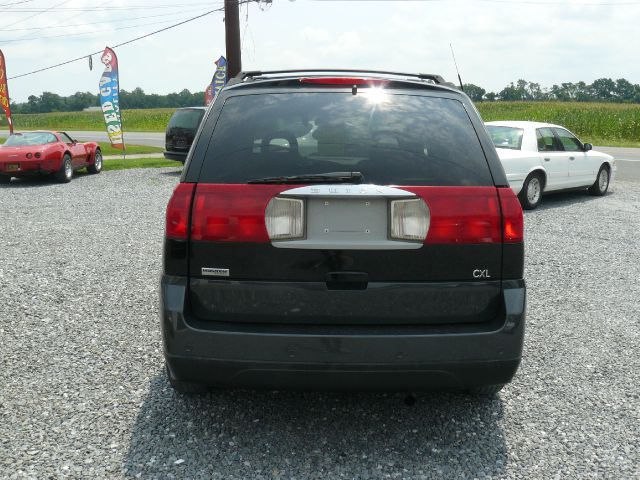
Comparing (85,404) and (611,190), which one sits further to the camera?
(611,190)

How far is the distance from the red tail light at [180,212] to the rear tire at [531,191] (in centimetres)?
901

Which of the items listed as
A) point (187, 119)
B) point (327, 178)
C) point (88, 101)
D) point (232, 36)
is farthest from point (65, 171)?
point (88, 101)

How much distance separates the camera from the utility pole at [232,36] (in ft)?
61.7

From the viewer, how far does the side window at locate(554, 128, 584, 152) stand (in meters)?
12.1

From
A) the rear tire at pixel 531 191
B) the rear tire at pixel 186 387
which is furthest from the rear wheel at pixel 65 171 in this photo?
the rear tire at pixel 186 387

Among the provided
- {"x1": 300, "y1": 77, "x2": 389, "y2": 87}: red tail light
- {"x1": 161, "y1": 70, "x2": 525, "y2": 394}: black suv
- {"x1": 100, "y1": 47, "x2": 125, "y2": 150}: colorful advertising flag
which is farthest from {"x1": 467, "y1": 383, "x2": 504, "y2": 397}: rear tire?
{"x1": 100, "y1": 47, "x2": 125, "y2": 150}: colorful advertising flag

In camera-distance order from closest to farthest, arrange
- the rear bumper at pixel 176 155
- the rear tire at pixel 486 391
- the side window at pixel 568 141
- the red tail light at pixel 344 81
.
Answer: the red tail light at pixel 344 81
the rear tire at pixel 486 391
the side window at pixel 568 141
the rear bumper at pixel 176 155

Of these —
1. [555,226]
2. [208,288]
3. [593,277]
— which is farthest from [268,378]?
[555,226]

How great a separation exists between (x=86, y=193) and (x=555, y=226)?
9544 mm

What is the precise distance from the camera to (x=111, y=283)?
6277 millimetres

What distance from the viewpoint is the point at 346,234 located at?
2.81 m

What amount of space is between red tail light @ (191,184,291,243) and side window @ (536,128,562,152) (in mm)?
9578

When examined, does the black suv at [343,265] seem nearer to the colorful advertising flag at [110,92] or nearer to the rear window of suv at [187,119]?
the rear window of suv at [187,119]

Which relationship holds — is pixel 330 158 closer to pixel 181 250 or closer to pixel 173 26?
pixel 181 250
